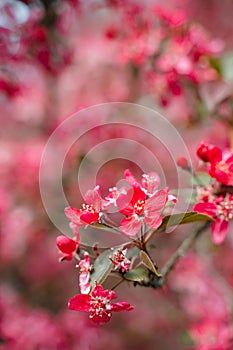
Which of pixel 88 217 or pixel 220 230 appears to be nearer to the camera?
pixel 88 217

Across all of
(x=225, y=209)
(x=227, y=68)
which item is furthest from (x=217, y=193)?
(x=227, y=68)

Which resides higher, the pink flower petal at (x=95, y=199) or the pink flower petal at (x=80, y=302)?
the pink flower petal at (x=95, y=199)

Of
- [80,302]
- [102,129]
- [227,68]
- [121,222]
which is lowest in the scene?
[102,129]

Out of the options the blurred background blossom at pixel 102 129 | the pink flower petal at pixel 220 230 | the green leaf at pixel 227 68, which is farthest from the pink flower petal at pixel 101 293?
the green leaf at pixel 227 68

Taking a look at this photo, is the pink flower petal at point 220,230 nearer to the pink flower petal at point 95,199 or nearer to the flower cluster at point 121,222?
the flower cluster at point 121,222

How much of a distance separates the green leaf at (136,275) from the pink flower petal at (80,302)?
7 centimetres

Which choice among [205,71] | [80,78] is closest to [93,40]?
[80,78]

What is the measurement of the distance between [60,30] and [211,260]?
43.2 inches

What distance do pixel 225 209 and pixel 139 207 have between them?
168mm

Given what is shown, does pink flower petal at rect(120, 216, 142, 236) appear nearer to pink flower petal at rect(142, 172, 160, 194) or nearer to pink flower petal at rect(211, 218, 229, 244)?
pink flower petal at rect(142, 172, 160, 194)

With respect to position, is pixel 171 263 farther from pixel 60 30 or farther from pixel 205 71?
pixel 60 30

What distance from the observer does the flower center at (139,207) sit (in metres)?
0.78

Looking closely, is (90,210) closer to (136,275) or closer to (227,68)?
(136,275)

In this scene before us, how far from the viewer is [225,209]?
0.87 metres
